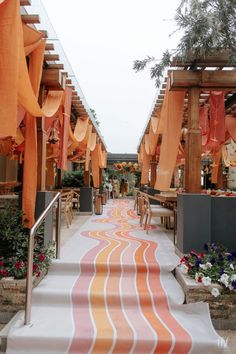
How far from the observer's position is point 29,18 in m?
3.86

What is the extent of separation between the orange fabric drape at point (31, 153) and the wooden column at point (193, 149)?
2.11m

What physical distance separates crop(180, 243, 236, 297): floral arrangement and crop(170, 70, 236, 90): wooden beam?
2254 mm

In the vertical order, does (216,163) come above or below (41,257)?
above

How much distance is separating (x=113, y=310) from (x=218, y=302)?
1.10 metres

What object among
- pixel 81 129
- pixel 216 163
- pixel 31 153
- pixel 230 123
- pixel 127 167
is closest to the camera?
pixel 31 153

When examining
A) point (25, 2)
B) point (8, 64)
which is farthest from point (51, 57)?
point (8, 64)

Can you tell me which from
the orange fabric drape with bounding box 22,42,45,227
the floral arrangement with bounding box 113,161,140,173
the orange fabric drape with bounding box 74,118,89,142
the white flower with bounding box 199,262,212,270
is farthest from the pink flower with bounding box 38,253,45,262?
the floral arrangement with bounding box 113,161,140,173

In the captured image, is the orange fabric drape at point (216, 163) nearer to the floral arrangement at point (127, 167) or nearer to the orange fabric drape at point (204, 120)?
the orange fabric drape at point (204, 120)

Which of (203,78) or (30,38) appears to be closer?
(30,38)

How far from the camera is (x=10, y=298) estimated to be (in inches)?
137

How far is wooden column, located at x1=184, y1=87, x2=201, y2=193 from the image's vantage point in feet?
14.9

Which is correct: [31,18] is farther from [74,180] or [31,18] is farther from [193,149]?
[74,180]

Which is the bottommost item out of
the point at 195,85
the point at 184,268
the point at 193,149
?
the point at 184,268

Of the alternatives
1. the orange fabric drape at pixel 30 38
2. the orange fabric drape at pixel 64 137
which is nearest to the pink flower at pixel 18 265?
the orange fabric drape at pixel 64 137
